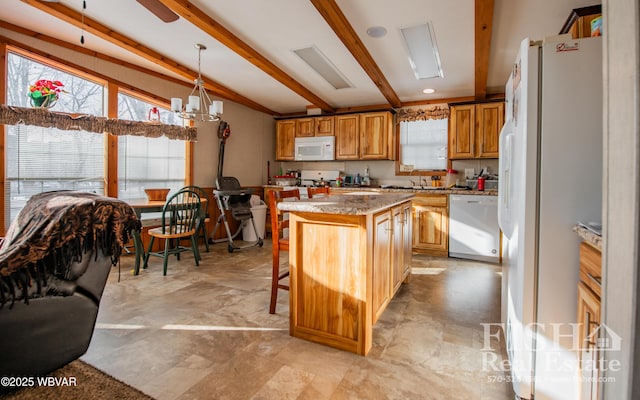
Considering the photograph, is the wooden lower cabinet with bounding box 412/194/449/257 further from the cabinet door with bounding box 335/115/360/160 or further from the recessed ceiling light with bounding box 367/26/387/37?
the recessed ceiling light with bounding box 367/26/387/37

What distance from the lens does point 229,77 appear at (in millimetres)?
4445

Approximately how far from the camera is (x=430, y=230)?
4.45 metres

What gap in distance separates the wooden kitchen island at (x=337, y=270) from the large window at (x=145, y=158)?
10.6 ft

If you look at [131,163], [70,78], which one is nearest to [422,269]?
[131,163]

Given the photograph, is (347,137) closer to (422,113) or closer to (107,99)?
(422,113)

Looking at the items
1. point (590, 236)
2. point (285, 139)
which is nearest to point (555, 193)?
point (590, 236)

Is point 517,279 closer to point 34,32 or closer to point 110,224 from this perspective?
point 110,224

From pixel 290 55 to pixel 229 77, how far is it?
1.21 m

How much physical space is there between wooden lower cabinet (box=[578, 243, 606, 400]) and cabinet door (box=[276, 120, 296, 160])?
5214 mm

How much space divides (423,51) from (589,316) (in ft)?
10.2

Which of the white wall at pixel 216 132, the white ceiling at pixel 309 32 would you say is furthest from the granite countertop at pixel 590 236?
the white wall at pixel 216 132

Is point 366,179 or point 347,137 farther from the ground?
point 347,137

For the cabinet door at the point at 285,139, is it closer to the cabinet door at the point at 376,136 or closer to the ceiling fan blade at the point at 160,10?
the cabinet door at the point at 376,136

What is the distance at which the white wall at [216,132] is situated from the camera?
12.4ft
